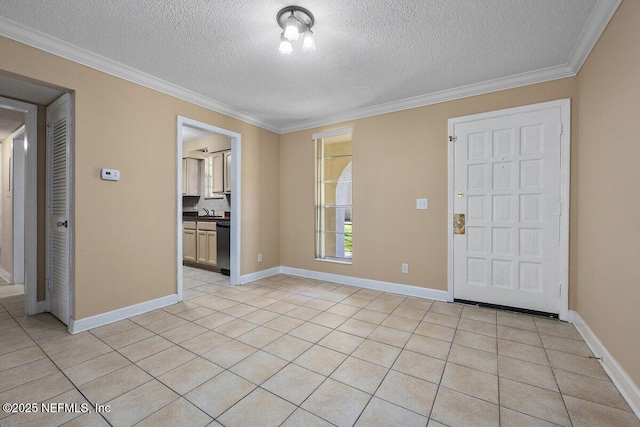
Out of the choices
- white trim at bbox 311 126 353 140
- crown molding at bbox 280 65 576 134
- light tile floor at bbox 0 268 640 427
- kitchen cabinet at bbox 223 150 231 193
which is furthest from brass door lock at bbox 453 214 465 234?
kitchen cabinet at bbox 223 150 231 193

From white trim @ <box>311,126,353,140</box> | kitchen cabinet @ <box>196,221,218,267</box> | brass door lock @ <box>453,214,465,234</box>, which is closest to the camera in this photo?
brass door lock @ <box>453,214,465,234</box>

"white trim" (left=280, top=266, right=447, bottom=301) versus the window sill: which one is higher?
the window sill

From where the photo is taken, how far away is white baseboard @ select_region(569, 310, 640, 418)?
5.06ft

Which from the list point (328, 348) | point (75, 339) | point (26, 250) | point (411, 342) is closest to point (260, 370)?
point (328, 348)

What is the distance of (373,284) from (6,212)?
230 inches

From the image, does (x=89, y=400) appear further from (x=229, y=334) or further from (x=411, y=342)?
(x=411, y=342)

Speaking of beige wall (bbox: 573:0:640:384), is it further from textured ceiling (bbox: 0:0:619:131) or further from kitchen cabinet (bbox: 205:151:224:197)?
kitchen cabinet (bbox: 205:151:224:197)

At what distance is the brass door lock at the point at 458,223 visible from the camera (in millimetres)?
3237

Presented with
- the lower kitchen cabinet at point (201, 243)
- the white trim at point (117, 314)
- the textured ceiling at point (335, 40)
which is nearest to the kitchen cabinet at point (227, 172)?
the lower kitchen cabinet at point (201, 243)

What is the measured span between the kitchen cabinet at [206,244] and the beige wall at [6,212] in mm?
2491

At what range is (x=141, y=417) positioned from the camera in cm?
148

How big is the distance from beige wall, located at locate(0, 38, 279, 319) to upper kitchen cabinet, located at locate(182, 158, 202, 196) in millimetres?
2432

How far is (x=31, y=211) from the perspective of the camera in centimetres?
293

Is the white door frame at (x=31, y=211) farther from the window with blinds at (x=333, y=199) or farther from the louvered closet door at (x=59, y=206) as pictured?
the window with blinds at (x=333, y=199)
